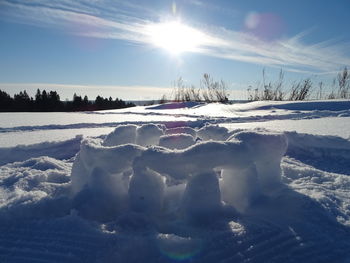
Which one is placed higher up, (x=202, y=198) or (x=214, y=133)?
(x=214, y=133)

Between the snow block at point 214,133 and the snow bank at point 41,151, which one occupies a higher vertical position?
the snow block at point 214,133

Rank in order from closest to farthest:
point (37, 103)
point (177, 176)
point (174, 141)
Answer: point (177, 176), point (174, 141), point (37, 103)

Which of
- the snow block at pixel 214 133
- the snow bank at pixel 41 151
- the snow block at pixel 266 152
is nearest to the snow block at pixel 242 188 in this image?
the snow block at pixel 266 152

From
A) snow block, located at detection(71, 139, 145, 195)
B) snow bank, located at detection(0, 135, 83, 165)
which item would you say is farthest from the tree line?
snow block, located at detection(71, 139, 145, 195)

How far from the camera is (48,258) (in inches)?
60.4

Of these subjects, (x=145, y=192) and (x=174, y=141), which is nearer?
(x=145, y=192)

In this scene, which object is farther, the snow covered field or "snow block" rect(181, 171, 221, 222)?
"snow block" rect(181, 171, 221, 222)

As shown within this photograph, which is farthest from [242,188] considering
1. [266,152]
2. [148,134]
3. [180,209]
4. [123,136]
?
[123,136]

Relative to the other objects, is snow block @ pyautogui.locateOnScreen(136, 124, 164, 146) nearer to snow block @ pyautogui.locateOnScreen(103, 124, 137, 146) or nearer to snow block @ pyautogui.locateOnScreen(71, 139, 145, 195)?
snow block @ pyautogui.locateOnScreen(103, 124, 137, 146)

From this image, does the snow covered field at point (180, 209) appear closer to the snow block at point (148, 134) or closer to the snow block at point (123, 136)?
the snow block at point (148, 134)

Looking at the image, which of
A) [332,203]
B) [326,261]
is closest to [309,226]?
[326,261]

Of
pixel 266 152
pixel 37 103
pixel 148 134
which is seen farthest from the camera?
pixel 37 103

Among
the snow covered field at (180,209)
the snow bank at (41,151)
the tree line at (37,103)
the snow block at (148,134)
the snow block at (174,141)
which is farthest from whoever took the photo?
the tree line at (37,103)

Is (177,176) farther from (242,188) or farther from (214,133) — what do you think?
(214,133)
